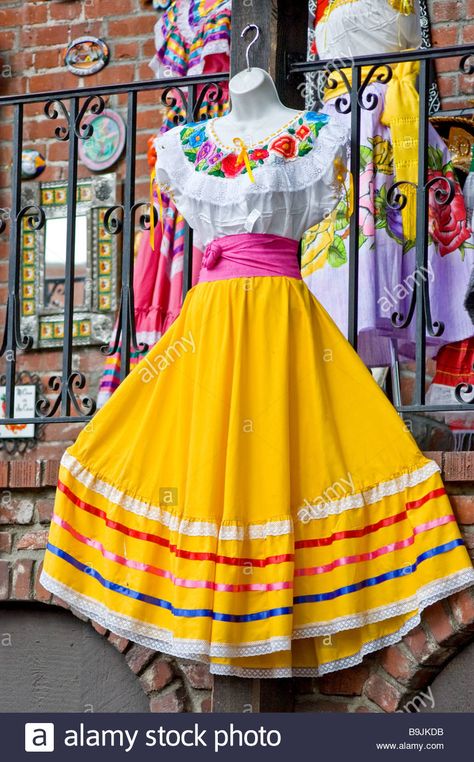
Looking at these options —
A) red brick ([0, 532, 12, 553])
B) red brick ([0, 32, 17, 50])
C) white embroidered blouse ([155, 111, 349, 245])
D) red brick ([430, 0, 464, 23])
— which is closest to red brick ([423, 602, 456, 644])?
white embroidered blouse ([155, 111, 349, 245])

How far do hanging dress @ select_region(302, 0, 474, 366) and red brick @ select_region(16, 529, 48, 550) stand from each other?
3.24 ft

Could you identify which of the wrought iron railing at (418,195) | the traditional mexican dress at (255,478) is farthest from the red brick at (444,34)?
A: the traditional mexican dress at (255,478)

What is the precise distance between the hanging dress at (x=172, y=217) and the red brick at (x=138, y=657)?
1.03m

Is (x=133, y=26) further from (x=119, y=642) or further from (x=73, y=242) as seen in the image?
(x=119, y=642)

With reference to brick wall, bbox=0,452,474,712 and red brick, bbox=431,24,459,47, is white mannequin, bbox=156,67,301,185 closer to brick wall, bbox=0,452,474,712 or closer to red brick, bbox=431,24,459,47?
brick wall, bbox=0,452,474,712

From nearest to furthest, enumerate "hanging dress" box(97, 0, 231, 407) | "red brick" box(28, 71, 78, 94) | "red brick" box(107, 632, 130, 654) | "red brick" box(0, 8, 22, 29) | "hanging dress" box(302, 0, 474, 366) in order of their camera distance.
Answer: "red brick" box(107, 632, 130, 654), "hanging dress" box(302, 0, 474, 366), "hanging dress" box(97, 0, 231, 407), "red brick" box(28, 71, 78, 94), "red brick" box(0, 8, 22, 29)

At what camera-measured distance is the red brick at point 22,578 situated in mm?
3680

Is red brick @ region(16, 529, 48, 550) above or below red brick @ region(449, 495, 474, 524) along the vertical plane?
below

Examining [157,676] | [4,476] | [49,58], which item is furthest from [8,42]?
[157,676]

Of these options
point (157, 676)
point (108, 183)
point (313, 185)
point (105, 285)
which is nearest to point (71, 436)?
point (105, 285)

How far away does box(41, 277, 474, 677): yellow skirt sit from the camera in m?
3.10

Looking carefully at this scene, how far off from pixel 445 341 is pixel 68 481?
133cm

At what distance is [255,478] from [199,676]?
1.94ft

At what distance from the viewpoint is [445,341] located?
163 inches
